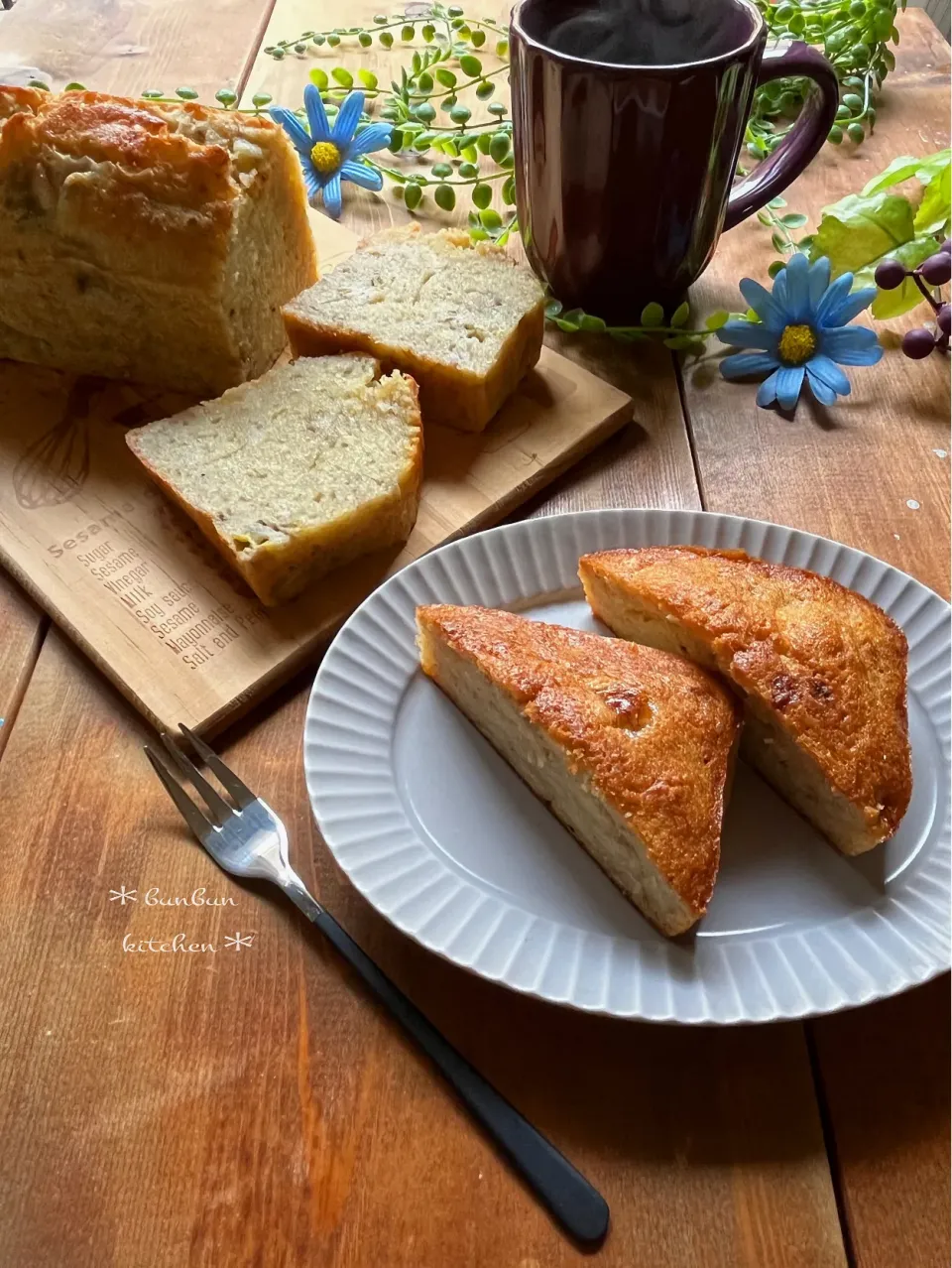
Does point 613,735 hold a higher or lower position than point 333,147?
lower

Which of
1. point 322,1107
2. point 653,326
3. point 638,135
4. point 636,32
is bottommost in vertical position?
point 322,1107

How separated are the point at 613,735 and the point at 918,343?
3.52ft

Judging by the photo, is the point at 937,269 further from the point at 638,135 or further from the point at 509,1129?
the point at 509,1129

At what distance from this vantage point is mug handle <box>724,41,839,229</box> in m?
1.51

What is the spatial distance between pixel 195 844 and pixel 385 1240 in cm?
47

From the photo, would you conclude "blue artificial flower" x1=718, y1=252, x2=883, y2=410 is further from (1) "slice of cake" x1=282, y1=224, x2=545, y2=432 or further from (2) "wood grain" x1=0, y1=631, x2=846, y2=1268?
(2) "wood grain" x1=0, y1=631, x2=846, y2=1268

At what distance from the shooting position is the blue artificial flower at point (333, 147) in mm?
2012

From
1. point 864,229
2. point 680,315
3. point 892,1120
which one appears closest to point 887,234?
point 864,229

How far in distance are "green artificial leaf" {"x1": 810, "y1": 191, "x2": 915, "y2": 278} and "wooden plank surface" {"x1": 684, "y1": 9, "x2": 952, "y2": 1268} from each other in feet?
0.45

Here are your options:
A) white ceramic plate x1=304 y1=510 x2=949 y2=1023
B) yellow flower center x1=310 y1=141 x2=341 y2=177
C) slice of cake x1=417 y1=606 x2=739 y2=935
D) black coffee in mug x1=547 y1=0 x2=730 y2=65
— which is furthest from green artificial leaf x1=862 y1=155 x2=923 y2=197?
slice of cake x1=417 y1=606 x2=739 y2=935

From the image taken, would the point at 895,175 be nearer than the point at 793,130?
No

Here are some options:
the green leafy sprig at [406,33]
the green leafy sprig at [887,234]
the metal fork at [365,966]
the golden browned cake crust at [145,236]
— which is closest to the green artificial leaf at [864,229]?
the green leafy sprig at [887,234]

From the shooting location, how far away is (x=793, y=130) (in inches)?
66.3

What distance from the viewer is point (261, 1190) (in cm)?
89
